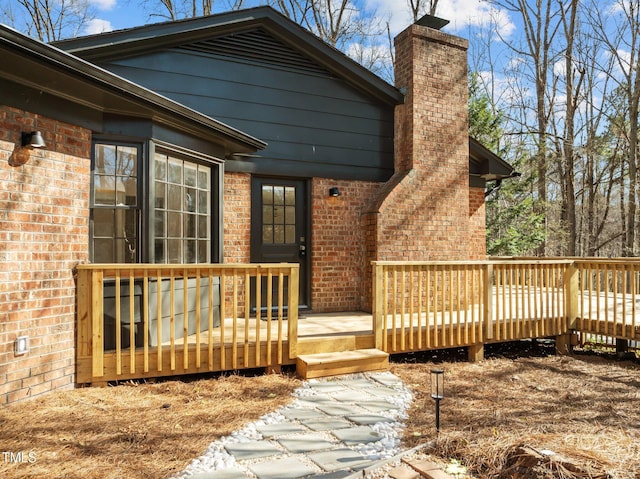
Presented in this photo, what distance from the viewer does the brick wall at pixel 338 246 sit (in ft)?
22.5

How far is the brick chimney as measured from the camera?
690 cm

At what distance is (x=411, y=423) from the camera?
11.1 ft

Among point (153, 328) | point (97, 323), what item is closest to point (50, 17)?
point (153, 328)

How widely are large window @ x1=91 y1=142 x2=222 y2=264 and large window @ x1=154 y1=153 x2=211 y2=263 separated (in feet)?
0.04

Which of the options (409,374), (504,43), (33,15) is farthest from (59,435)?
(504,43)

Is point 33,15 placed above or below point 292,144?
above

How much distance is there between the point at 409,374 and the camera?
4.91 m

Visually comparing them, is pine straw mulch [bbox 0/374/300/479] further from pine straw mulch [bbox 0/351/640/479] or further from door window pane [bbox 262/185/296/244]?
door window pane [bbox 262/185/296/244]

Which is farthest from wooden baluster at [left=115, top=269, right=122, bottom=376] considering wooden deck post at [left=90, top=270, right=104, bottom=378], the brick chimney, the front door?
the brick chimney

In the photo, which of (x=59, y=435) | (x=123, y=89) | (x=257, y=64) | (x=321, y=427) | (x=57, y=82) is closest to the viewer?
(x=59, y=435)

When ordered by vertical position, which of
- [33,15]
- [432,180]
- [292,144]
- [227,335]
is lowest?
[227,335]

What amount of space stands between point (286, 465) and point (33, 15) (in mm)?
16286

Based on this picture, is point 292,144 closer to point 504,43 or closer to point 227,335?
point 227,335

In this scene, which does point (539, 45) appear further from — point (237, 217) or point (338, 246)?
point (237, 217)
